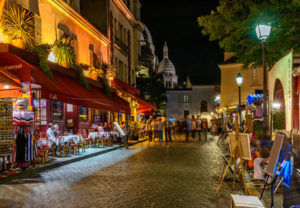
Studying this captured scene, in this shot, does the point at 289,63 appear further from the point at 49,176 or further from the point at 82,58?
the point at 82,58

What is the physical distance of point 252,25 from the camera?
14.4 metres

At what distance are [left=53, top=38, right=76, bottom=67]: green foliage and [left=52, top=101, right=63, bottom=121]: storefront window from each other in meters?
2.18

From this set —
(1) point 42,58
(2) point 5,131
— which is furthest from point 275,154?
(1) point 42,58

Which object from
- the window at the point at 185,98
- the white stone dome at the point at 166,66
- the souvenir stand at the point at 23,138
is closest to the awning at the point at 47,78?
the souvenir stand at the point at 23,138

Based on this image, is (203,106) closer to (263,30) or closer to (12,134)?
(263,30)

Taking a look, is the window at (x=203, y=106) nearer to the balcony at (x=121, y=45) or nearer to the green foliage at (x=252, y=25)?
the balcony at (x=121, y=45)

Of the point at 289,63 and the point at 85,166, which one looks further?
the point at 85,166

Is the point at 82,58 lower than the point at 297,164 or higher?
higher

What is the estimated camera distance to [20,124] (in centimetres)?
1088

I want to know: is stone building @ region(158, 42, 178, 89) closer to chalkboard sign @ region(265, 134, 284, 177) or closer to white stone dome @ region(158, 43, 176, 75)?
white stone dome @ region(158, 43, 176, 75)

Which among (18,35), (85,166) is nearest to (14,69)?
(18,35)

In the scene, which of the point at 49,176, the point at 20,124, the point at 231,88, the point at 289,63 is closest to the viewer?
the point at 289,63

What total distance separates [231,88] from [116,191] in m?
39.5

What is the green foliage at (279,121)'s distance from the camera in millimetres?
13914
